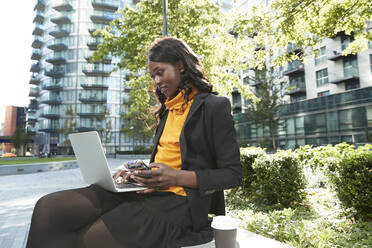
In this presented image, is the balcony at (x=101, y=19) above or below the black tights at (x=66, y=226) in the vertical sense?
above

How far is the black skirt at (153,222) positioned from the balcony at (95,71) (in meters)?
52.4

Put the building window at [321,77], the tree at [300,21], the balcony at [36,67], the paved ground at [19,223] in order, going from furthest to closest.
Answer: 1. the balcony at [36,67]
2. the building window at [321,77]
3. the tree at [300,21]
4. the paved ground at [19,223]

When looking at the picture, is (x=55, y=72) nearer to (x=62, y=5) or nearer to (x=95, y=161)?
(x=62, y=5)

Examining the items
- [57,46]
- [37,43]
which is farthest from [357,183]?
[37,43]

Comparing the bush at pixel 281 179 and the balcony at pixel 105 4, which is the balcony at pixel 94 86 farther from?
the bush at pixel 281 179

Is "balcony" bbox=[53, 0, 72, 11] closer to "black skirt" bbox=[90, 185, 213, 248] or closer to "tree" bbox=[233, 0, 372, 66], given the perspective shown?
"tree" bbox=[233, 0, 372, 66]

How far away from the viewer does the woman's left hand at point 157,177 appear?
134 centimetres

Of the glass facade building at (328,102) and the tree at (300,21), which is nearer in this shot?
the tree at (300,21)

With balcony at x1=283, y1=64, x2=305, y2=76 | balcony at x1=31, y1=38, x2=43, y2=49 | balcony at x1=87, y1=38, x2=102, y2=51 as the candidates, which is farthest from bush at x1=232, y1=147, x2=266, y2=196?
balcony at x1=31, y1=38, x2=43, y2=49

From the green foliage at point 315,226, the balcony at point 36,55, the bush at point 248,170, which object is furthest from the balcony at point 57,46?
the green foliage at point 315,226

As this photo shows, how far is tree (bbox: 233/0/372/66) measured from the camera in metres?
6.04

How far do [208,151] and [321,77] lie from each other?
1304 inches

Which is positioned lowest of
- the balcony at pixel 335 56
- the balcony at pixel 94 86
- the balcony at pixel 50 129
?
the balcony at pixel 50 129

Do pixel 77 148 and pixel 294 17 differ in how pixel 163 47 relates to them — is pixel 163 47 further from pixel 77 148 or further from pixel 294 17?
pixel 294 17
